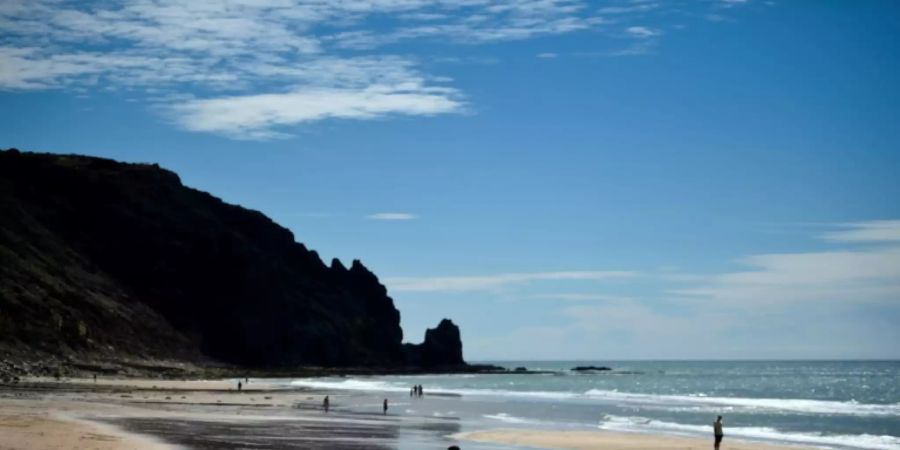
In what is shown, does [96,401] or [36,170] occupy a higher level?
[36,170]

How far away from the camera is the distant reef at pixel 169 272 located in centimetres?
12362

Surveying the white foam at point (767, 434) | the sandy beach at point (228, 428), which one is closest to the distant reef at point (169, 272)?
the sandy beach at point (228, 428)

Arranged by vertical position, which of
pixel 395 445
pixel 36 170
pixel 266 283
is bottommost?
pixel 395 445

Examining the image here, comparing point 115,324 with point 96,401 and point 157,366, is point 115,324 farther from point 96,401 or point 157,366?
point 96,401

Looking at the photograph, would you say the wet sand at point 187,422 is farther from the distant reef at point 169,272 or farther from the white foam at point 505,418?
the distant reef at point 169,272

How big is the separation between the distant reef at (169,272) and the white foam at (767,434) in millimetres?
71166

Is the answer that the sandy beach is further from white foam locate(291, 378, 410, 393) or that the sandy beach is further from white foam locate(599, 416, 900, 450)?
white foam locate(291, 378, 410, 393)

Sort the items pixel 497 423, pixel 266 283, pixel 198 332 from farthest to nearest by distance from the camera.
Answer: pixel 266 283 < pixel 198 332 < pixel 497 423

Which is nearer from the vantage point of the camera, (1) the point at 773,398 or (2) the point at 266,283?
(1) the point at 773,398

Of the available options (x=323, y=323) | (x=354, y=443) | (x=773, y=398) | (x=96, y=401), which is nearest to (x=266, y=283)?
(x=323, y=323)

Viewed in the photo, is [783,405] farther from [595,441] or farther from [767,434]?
[595,441]

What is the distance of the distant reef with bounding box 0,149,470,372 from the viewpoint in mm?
123625

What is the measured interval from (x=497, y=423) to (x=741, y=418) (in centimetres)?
1827

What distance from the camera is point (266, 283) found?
159500 millimetres
